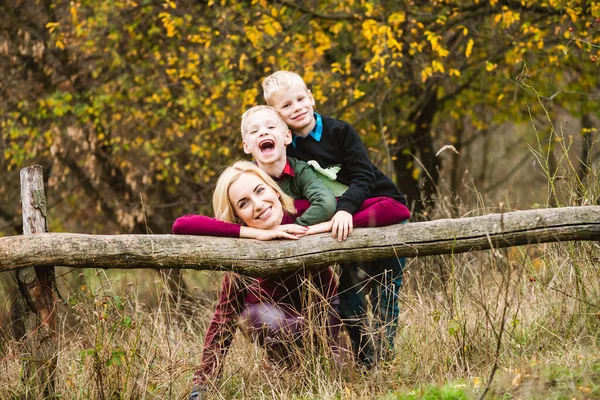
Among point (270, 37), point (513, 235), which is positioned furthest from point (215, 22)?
point (513, 235)

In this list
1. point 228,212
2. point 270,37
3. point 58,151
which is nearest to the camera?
point 228,212

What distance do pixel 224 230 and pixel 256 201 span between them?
23 cm

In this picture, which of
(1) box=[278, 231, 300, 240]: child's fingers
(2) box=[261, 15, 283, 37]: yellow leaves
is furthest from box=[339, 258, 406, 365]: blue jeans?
(2) box=[261, 15, 283, 37]: yellow leaves

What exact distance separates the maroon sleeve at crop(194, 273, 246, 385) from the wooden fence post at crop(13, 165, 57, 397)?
77 centimetres

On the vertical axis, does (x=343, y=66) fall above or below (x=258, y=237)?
above

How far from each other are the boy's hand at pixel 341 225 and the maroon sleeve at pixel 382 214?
0.10 metres

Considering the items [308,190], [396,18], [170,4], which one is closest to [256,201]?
[308,190]

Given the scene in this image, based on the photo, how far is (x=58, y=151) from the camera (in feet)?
31.0

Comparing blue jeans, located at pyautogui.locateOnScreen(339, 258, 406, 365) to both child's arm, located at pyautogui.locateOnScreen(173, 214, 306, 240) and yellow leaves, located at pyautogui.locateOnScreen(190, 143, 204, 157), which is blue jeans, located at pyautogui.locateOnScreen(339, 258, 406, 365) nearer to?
child's arm, located at pyautogui.locateOnScreen(173, 214, 306, 240)

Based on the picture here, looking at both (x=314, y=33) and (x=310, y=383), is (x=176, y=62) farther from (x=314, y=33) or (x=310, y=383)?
(x=310, y=383)

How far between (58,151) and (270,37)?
11.1ft

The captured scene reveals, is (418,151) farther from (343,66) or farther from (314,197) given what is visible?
(314,197)

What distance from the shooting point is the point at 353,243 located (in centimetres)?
366

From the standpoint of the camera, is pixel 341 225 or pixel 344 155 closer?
pixel 341 225
